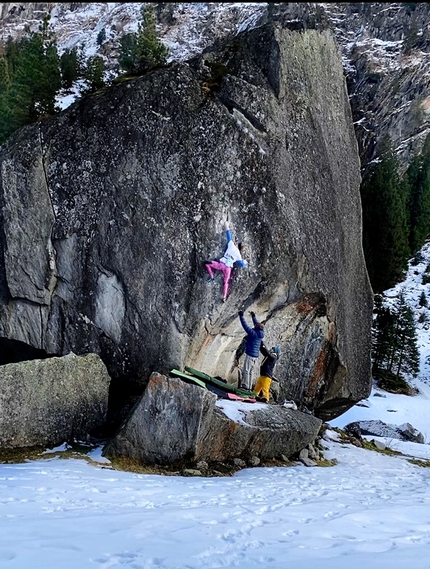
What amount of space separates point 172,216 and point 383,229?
32.3m

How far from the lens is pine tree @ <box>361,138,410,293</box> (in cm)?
4412

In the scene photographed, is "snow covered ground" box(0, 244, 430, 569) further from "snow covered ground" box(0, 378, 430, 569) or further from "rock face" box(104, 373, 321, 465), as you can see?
"rock face" box(104, 373, 321, 465)

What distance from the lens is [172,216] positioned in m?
15.7

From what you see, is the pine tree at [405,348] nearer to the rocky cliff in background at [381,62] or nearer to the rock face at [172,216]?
the rocky cliff in background at [381,62]

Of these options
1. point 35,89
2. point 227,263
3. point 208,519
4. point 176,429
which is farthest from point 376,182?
point 208,519

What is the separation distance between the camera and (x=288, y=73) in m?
17.2

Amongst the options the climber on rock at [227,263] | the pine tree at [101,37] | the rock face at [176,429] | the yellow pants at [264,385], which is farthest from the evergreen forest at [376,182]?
the pine tree at [101,37]

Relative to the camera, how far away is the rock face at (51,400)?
12273 mm

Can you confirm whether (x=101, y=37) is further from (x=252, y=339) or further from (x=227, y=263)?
(x=252, y=339)

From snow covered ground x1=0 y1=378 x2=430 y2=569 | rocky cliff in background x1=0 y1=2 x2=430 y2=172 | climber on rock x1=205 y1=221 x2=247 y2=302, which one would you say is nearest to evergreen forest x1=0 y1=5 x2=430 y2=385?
rocky cliff in background x1=0 y1=2 x2=430 y2=172

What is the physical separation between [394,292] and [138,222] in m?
39.7

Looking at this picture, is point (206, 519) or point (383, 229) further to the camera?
point (383, 229)

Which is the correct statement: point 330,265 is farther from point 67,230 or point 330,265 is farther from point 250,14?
point 250,14

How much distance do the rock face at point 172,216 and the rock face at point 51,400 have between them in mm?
2094
